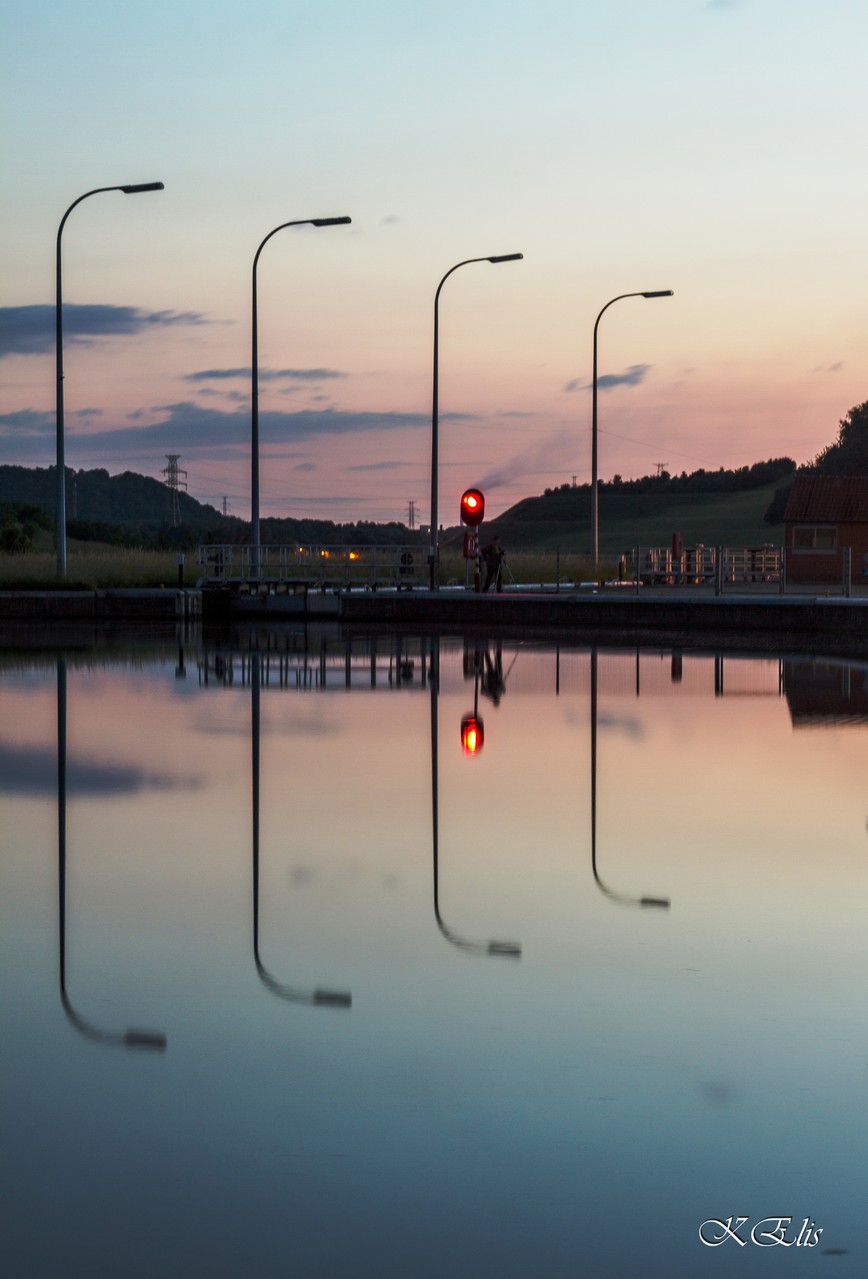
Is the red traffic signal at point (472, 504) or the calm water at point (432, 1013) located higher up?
the red traffic signal at point (472, 504)

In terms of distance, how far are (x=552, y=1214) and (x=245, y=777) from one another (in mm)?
9072

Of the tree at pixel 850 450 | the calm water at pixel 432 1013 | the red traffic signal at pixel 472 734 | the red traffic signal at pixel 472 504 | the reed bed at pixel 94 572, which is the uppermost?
the tree at pixel 850 450

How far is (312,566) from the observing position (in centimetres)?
4781

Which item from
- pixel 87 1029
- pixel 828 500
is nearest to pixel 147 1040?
pixel 87 1029

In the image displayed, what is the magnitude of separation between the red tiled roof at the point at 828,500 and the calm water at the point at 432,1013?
192 ft

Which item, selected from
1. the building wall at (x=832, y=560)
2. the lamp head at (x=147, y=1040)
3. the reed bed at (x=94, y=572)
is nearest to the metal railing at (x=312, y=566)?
the reed bed at (x=94, y=572)

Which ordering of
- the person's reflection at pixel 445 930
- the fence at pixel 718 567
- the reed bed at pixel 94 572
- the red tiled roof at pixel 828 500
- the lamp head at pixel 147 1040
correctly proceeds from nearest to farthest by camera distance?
1. the lamp head at pixel 147 1040
2. the person's reflection at pixel 445 930
3. the reed bed at pixel 94 572
4. the fence at pixel 718 567
5. the red tiled roof at pixel 828 500

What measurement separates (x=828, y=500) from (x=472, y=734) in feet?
193

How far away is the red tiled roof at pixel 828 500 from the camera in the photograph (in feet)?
235

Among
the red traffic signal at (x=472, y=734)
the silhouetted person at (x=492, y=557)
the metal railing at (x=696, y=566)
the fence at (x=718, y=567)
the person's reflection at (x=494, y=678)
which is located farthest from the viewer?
the metal railing at (x=696, y=566)

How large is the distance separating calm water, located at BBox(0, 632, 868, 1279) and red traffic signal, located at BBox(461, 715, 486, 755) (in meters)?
0.48

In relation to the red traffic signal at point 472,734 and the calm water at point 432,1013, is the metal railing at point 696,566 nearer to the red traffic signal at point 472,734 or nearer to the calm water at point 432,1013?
the red traffic signal at point 472,734

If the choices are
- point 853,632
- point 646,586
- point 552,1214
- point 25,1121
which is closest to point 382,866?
point 25,1121

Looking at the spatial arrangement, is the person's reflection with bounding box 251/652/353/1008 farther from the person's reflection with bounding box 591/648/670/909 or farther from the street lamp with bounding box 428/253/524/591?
the street lamp with bounding box 428/253/524/591
